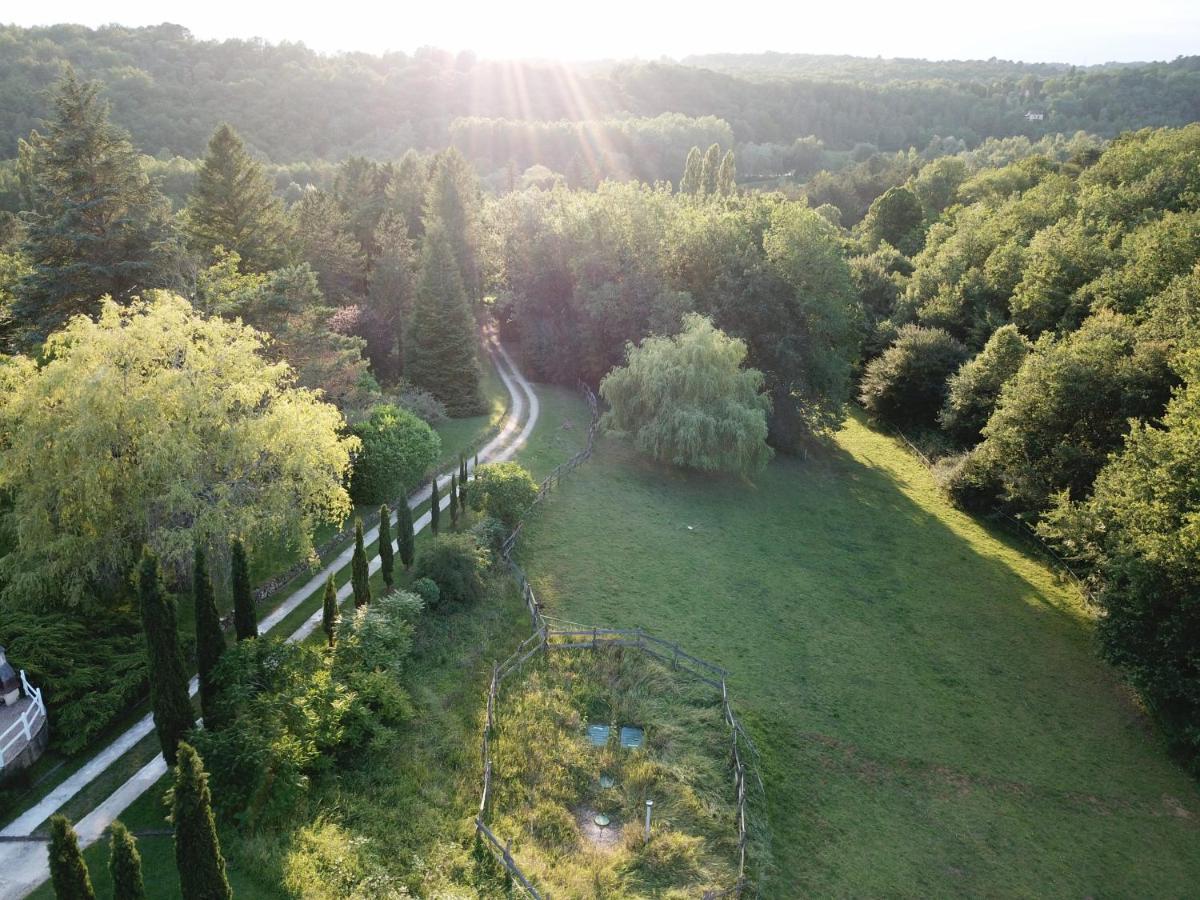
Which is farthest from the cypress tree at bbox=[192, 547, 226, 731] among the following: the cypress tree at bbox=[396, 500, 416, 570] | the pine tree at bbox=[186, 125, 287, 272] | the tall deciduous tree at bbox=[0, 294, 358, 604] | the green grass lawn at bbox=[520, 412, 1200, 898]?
the pine tree at bbox=[186, 125, 287, 272]

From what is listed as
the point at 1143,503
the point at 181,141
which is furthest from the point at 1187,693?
the point at 181,141

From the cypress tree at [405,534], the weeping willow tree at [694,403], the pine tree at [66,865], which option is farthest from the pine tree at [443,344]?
the pine tree at [66,865]

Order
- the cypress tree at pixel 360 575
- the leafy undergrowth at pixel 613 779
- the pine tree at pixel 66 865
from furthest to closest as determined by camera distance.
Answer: the cypress tree at pixel 360 575, the leafy undergrowth at pixel 613 779, the pine tree at pixel 66 865

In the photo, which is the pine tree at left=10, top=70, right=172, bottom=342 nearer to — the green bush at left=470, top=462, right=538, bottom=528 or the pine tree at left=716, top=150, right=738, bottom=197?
the green bush at left=470, top=462, right=538, bottom=528

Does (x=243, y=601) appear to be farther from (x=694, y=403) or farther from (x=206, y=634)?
(x=694, y=403)

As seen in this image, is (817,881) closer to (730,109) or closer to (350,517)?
(350,517)

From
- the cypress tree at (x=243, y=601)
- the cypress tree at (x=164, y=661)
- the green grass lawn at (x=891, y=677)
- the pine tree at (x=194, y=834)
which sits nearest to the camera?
the pine tree at (x=194, y=834)

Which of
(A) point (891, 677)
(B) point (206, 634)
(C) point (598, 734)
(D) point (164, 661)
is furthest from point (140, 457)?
(A) point (891, 677)

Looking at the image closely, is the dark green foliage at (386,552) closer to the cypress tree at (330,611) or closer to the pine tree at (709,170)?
the cypress tree at (330,611)
